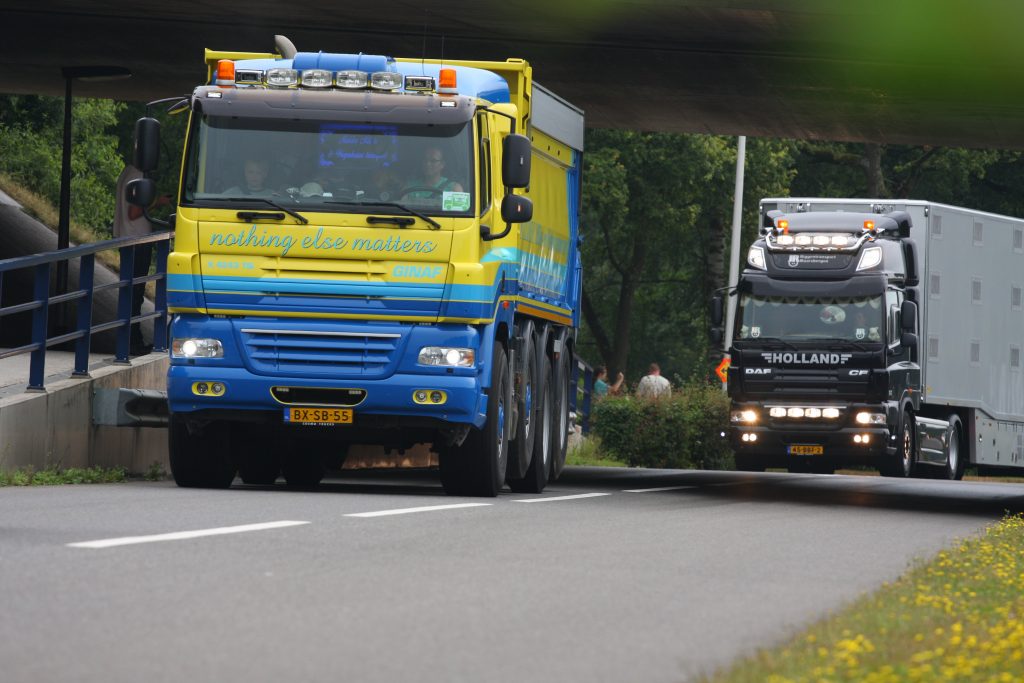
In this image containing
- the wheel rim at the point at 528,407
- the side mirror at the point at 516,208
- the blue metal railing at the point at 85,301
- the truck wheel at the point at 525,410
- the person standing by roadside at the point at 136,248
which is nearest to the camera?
the side mirror at the point at 516,208

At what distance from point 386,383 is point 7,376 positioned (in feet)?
15.3

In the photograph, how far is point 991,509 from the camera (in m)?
20.3

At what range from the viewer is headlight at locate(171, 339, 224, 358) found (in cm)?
1462

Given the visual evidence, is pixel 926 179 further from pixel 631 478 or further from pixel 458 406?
pixel 458 406

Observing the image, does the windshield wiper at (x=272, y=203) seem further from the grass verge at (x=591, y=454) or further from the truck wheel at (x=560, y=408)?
the grass verge at (x=591, y=454)

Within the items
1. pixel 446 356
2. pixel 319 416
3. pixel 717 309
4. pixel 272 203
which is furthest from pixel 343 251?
pixel 717 309

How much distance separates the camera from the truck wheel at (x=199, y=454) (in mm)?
15359

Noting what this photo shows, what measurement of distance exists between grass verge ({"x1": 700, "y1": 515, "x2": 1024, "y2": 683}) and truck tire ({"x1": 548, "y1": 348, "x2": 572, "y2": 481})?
8.83 meters

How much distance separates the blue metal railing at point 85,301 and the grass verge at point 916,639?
28.2 ft

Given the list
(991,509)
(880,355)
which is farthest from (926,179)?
(991,509)

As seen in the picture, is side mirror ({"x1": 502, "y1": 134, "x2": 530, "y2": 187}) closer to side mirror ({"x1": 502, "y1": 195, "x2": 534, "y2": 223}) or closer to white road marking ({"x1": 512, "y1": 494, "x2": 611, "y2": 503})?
side mirror ({"x1": 502, "y1": 195, "x2": 534, "y2": 223})

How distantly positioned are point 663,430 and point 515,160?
63.8 feet

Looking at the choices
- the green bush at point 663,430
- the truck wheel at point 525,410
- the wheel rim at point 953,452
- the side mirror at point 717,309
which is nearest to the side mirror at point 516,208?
the truck wheel at point 525,410

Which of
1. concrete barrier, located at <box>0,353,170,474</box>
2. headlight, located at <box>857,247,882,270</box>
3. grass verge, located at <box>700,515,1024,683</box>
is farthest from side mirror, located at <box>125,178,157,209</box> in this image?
headlight, located at <box>857,247,882,270</box>
